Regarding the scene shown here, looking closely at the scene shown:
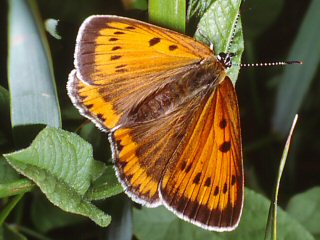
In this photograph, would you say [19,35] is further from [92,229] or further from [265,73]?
[265,73]

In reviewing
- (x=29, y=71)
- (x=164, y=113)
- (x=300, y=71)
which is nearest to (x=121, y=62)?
(x=164, y=113)

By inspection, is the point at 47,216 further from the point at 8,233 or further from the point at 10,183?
the point at 10,183

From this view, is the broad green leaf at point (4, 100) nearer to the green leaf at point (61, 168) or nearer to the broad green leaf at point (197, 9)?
the green leaf at point (61, 168)

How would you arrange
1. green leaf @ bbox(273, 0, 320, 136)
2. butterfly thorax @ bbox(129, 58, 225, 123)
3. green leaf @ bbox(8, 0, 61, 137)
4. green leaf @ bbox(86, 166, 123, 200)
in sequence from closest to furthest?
green leaf @ bbox(8, 0, 61, 137), green leaf @ bbox(86, 166, 123, 200), butterfly thorax @ bbox(129, 58, 225, 123), green leaf @ bbox(273, 0, 320, 136)

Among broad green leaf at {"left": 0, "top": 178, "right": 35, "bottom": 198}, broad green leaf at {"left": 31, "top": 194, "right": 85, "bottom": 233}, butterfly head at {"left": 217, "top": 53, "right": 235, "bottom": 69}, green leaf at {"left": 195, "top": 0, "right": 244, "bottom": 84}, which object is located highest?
green leaf at {"left": 195, "top": 0, "right": 244, "bottom": 84}

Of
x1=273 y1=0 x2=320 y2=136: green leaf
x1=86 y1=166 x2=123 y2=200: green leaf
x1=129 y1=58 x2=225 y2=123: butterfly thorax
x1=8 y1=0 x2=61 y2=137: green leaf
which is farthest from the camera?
x1=273 y1=0 x2=320 y2=136: green leaf

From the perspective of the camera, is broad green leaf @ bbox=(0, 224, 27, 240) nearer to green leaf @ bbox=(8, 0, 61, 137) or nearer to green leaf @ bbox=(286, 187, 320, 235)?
green leaf @ bbox=(8, 0, 61, 137)

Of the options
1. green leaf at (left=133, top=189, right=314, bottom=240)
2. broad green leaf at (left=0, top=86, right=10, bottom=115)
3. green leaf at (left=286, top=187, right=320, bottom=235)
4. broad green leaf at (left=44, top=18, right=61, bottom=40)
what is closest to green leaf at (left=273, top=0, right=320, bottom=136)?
green leaf at (left=286, top=187, right=320, bottom=235)

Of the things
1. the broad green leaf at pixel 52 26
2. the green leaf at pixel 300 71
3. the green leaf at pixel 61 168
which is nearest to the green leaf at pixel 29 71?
the green leaf at pixel 61 168
